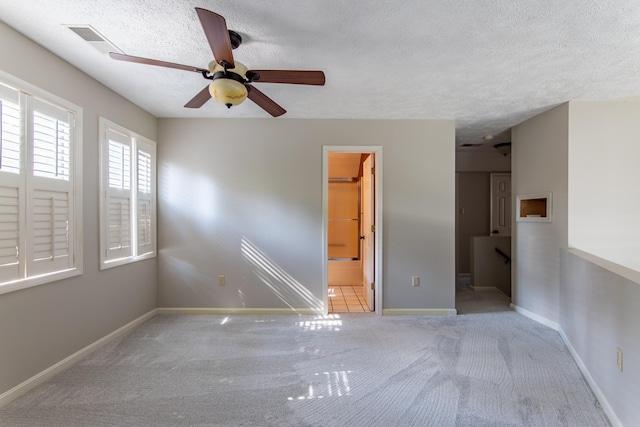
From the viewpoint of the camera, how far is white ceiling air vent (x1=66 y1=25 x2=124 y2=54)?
1.99 metres

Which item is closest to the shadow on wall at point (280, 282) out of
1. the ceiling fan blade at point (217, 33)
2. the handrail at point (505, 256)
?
the ceiling fan blade at point (217, 33)

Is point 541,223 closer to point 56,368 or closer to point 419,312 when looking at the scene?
point 419,312

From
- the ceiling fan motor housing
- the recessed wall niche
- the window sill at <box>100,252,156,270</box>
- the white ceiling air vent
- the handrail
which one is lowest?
the handrail

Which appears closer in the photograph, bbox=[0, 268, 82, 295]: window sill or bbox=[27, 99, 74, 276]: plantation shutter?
bbox=[0, 268, 82, 295]: window sill

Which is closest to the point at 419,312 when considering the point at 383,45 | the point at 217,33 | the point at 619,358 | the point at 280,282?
the point at 280,282

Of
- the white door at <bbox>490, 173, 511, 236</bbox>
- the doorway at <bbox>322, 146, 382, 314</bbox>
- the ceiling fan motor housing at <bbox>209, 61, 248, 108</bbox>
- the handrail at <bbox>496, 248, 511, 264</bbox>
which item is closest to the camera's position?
the ceiling fan motor housing at <bbox>209, 61, 248, 108</bbox>

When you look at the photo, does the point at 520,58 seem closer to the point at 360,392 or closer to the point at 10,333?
the point at 360,392

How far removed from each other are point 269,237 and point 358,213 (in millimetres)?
2320

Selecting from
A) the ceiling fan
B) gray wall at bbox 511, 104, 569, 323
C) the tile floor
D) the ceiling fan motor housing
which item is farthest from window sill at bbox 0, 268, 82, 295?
gray wall at bbox 511, 104, 569, 323

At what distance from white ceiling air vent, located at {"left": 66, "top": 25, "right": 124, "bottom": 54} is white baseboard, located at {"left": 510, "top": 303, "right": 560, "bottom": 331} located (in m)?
4.89

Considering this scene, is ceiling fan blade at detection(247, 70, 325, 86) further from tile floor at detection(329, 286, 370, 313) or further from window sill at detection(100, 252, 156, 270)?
tile floor at detection(329, 286, 370, 313)

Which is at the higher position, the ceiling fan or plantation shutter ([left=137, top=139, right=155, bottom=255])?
the ceiling fan

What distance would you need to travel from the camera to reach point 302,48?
2186 mm

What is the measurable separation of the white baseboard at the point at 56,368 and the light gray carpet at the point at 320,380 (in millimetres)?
53
